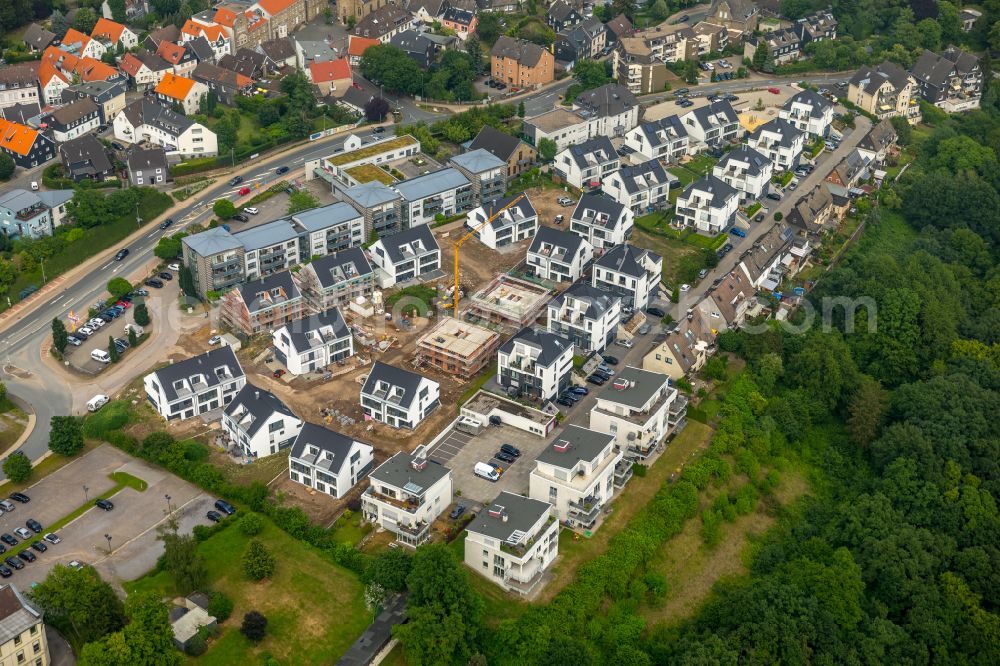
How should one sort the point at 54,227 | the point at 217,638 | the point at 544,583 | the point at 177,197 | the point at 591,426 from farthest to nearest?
the point at 177,197 → the point at 54,227 → the point at 591,426 → the point at 544,583 → the point at 217,638

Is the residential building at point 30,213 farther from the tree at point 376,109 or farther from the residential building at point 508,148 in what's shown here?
the residential building at point 508,148

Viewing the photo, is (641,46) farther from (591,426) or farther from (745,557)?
(745,557)

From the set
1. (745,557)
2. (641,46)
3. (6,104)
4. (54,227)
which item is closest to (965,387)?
(745,557)

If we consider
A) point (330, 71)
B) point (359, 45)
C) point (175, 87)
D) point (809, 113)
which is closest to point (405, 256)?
point (330, 71)

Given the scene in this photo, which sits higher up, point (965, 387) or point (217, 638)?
point (217, 638)

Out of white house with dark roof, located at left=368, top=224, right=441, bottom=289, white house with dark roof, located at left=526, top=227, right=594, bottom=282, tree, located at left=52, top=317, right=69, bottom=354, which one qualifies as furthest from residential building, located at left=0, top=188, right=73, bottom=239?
white house with dark roof, located at left=526, top=227, right=594, bottom=282

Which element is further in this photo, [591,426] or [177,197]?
[177,197]

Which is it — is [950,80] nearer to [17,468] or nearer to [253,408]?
[253,408]

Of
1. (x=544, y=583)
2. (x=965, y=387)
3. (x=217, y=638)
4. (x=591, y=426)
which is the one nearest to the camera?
(x=217, y=638)
